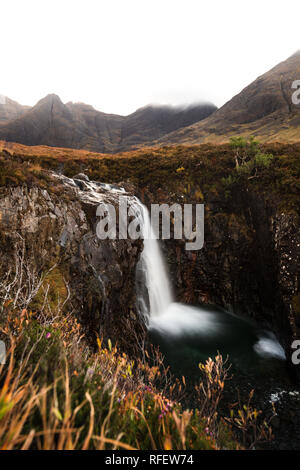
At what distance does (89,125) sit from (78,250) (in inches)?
6096

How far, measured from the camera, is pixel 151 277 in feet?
55.6

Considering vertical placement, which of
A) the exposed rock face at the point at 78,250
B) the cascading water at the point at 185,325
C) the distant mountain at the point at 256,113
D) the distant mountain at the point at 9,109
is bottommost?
the cascading water at the point at 185,325

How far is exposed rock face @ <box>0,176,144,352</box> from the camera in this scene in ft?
24.4

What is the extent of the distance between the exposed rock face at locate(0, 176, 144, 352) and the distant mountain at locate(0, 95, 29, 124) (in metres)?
155

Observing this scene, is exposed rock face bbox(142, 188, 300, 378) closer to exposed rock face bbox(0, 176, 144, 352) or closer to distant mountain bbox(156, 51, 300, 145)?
exposed rock face bbox(0, 176, 144, 352)

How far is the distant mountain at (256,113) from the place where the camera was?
77.5m

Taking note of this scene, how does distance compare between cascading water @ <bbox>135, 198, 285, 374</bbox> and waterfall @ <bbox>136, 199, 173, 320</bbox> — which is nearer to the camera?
cascading water @ <bbox>135, 198, 285, 374</bbox>

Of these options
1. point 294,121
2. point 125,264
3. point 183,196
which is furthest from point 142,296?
point 294,121

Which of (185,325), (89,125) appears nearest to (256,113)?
(89,125)

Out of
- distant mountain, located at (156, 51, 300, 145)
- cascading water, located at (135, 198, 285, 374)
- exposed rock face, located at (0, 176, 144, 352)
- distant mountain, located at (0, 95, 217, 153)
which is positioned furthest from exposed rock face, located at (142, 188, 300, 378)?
distant mountain, located at (0, 95, 217, 153)

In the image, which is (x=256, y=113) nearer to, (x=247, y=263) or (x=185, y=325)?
(x=247, y=263)

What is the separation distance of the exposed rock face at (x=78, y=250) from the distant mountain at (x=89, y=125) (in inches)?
4574

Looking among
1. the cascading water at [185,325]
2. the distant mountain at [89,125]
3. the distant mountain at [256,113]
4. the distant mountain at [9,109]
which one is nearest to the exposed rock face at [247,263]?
the cascading water at [185,325]

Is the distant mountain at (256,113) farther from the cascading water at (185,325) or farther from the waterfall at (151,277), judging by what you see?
the cascading water at (185,325)
